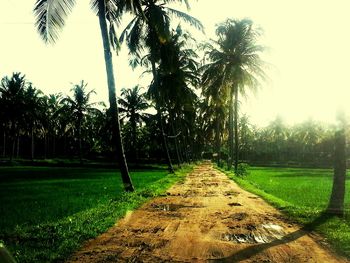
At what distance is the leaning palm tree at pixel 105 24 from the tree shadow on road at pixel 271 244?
801cm

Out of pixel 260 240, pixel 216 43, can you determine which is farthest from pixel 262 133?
pixel 260 240

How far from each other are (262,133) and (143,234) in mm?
89433

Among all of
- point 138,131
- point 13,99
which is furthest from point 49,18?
point 138,131

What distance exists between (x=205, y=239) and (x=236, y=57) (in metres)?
23.8

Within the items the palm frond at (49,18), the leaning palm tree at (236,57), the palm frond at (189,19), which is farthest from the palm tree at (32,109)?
the palm frond at (49,18)

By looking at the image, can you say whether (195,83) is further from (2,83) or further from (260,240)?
(260,240)

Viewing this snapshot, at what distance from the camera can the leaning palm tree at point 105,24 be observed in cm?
1243

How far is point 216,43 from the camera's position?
31.0 meters

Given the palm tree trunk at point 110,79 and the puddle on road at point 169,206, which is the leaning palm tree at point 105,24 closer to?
the palm tree trunk at point 110,79

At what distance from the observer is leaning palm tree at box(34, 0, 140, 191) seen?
1243 cm

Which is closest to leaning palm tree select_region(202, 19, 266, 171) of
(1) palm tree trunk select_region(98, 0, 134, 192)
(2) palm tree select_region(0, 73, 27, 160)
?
(1) palm tree trunk select_region(98, 0, 134, 192)

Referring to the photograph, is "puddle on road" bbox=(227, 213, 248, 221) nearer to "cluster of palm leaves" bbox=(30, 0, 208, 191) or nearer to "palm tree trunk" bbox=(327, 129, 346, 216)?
"palm tree trunk" bbox=(327, 129, 346, 216)

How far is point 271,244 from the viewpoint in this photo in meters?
7.14

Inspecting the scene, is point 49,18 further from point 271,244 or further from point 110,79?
point 271,244
